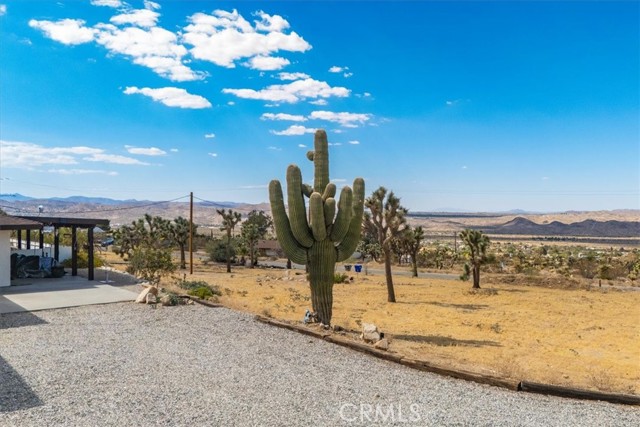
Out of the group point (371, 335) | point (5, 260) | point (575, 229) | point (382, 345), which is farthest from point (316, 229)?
point (575, 229)

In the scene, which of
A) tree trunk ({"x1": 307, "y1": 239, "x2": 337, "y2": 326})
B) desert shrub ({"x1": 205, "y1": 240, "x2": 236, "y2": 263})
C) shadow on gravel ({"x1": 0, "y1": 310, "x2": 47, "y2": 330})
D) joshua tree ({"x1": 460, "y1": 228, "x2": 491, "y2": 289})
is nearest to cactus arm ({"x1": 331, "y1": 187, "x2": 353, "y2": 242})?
tree trunk ({"x1": 307, "y1": 239, "x2": 337, "y2": 326})

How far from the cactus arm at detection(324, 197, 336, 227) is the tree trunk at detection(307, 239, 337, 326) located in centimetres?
59

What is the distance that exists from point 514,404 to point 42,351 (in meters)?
9.15

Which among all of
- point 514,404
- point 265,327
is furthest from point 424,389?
point 265,327

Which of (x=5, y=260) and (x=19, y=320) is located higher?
(x=5, y=260)

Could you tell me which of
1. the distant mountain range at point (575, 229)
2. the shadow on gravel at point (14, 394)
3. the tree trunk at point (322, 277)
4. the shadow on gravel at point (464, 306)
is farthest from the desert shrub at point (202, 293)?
the distant mountain range at point (575, 229)

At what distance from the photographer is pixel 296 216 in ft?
45.3

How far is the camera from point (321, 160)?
14797 mm

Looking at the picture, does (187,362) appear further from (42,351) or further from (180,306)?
(180,306)

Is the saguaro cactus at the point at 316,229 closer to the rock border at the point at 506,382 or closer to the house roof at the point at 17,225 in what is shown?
the rock border at the point at 506,382

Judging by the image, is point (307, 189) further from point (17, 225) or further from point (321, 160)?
point (17, 225)

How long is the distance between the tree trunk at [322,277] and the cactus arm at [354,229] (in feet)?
2.11

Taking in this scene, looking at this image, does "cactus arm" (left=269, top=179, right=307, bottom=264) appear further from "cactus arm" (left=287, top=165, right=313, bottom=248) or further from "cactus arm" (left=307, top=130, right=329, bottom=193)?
"cactus arm" (left=307, top=130, right=329, bottom=193)

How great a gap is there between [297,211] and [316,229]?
2.75 feet
